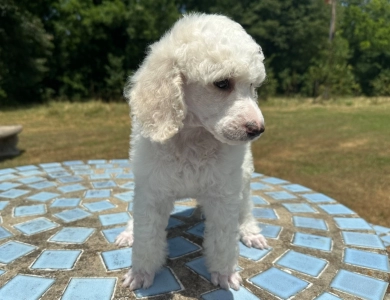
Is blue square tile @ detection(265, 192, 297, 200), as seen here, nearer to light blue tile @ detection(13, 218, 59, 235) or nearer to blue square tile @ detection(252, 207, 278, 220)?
blue square tile @ detection(252, 207, 278, 220)

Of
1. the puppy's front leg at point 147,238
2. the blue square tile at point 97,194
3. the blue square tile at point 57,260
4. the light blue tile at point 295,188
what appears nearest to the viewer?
the puppy's front leg at point 147,238

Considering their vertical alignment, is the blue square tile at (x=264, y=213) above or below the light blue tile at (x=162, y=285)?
above

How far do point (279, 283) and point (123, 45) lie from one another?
17061mm

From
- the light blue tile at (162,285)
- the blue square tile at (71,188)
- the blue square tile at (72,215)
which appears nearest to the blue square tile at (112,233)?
the blue square tile at (72,215)

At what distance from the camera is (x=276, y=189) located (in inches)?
161

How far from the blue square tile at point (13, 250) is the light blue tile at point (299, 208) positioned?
235 centimetres

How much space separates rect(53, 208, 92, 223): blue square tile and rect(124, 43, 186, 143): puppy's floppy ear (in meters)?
1.64

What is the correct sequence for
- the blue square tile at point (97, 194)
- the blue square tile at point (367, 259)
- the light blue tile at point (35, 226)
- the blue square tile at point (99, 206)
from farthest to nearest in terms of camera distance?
the blue square tile at point (97, 194)
the blue square tile at point (99, 206)
the light blue tile at point (35, 226)
the blue square tile at point (367, 259)

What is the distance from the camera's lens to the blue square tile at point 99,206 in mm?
3336

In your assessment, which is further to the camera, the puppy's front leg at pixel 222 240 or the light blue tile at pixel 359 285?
the light blue tile at pixel 359 285

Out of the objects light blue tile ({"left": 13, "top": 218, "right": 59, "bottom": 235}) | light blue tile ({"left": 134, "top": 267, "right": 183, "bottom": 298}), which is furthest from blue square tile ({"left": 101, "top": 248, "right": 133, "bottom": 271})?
light blue tile ({"left": 13, "top": 218, "right": 59, "bottom": 235})

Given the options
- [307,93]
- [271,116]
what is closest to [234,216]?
[271,116]

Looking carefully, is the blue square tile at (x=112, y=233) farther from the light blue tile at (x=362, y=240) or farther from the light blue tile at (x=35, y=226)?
the light blue tile at (x=362, y=240)

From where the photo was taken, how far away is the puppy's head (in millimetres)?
1683
